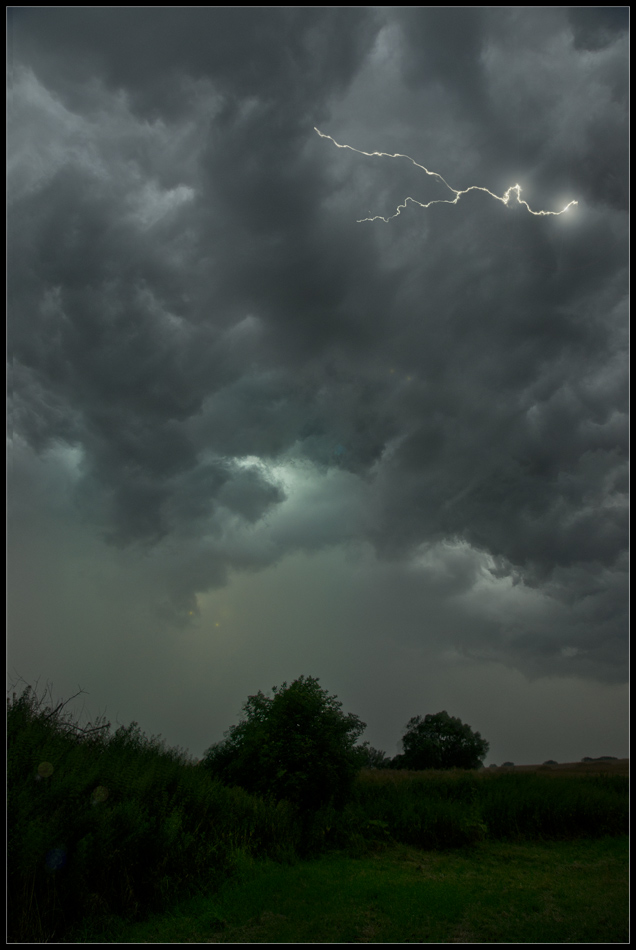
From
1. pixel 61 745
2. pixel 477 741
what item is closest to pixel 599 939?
pixel 61 745

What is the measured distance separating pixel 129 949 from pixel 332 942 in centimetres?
344

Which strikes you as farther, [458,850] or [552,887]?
[458,850]

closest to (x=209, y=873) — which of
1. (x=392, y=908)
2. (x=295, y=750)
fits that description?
(x=392, y=908)

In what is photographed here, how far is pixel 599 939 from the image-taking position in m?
8.25

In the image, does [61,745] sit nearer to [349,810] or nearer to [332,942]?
[332,942]

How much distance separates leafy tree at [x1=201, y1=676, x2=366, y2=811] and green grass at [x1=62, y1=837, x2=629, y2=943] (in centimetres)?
420

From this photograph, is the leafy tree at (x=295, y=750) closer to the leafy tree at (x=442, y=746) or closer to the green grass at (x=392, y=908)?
the green grass at (x=392, y=908)

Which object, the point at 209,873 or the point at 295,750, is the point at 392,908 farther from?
the point at 295,750

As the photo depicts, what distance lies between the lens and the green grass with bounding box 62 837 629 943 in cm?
866

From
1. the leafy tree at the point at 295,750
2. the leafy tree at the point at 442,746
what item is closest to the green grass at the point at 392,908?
the leafy tree at the point at 295,750

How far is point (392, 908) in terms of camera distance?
1009 centimetres

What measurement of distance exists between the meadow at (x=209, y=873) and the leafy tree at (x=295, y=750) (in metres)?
1.95

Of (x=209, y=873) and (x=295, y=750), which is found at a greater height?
(x=295, y=750)

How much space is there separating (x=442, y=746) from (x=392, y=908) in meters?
52.0
